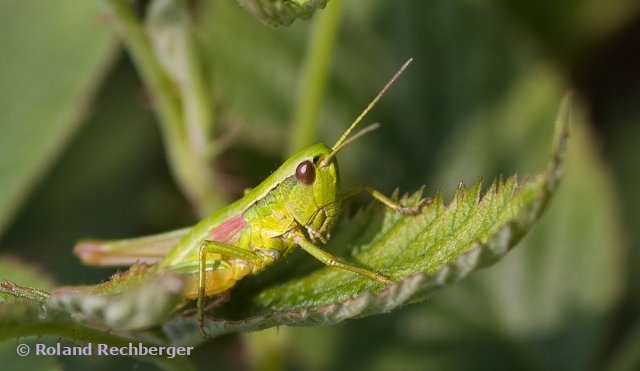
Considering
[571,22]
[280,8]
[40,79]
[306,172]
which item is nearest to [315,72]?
[306,172]

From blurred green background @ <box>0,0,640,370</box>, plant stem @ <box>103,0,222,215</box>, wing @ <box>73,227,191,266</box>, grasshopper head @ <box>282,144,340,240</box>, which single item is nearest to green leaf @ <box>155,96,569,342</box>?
grasshopper head @ <box>282,144,340,240</box>

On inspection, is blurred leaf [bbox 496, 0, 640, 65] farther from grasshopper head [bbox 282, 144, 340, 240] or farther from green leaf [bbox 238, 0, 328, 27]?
green leaf [bbox 238, 0, 328, 27]

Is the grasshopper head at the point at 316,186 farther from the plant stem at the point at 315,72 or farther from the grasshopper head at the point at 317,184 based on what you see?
the plant stem at the point at 315,72

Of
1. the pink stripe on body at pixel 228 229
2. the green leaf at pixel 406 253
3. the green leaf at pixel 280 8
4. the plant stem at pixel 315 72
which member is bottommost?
the green leaf at pixel 406 253

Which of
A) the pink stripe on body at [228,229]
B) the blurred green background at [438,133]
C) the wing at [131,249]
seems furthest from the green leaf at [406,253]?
the blurred green background at [438,133]

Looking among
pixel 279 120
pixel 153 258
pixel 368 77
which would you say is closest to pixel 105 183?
pixel 279 120

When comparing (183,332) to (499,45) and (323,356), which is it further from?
(499,45)
